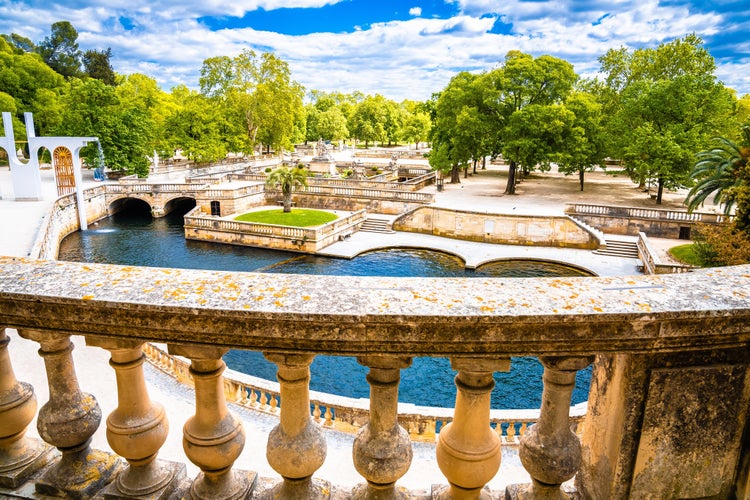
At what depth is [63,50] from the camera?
86875 millimetres

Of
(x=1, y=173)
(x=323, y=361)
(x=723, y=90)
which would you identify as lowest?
(x=323, y=361)

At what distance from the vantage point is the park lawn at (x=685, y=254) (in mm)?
27214

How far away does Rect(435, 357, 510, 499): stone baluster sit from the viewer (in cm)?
228

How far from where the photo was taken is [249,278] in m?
2.46

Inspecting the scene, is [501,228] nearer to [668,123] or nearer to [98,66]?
[668,123]

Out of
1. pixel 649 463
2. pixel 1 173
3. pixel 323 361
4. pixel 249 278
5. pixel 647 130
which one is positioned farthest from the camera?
pixel 1 173

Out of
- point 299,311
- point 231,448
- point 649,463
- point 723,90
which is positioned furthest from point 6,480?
point 723,90

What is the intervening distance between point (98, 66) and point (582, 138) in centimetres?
7738

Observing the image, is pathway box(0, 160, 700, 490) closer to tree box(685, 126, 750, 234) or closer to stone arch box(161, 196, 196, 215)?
tree box(685, 126, 750, 234)

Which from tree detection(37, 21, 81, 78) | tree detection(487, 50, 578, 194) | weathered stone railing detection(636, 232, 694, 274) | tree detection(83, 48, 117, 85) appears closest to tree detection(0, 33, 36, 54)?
tree detection(37, 21, 81, 78)

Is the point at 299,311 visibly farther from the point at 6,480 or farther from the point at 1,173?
the point at 1,173

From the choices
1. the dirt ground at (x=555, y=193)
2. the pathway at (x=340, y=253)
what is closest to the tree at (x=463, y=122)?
the dirt ground at (x=555, y=193)

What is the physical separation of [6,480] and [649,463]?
10.6ft

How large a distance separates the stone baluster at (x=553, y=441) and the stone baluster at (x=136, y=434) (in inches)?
72.4
